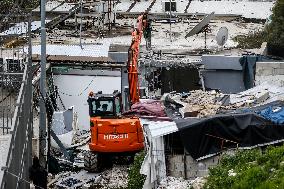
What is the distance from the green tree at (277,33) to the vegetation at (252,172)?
18122mm

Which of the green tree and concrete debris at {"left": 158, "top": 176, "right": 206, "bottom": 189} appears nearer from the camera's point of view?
concrete debris at {"left": 158, "top": 176, "right": 206, "bottom": 189}

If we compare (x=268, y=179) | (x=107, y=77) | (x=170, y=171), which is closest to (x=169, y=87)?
(x=107, y=77)

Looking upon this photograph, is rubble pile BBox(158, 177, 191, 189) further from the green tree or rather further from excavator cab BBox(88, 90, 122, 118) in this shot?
the green tree

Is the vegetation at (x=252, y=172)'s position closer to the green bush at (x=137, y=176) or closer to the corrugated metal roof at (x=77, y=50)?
the green bush at (x=137, y=176)

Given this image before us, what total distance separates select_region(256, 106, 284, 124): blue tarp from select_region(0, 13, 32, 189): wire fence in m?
6.68

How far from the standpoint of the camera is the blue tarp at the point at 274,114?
19047 mm

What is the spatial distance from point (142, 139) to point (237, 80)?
9.48 m

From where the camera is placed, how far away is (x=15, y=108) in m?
15.7

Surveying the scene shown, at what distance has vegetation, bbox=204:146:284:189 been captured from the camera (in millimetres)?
14195

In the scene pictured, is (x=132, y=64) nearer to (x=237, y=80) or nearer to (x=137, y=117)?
(x=137, y=117)

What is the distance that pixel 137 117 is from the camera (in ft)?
71.3

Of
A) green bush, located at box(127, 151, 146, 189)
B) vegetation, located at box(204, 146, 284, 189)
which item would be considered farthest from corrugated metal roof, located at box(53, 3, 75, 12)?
vegetation, located at box(204, 146, 284, 189)

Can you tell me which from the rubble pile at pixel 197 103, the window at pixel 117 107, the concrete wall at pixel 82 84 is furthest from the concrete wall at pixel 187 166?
the concrete wall at pixel 82 84

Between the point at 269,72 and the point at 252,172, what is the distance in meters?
13.9
